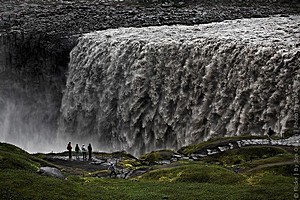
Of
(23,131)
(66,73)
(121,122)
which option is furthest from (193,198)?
(23,131)

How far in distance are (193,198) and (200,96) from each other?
25.6m

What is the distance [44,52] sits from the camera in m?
70.7

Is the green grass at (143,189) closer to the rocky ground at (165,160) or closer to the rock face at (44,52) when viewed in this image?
the rocky ground at (165,160)

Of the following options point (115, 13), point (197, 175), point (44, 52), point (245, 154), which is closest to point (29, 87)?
point (44, 52)

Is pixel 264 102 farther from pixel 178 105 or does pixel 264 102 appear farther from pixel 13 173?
pixel 13 173

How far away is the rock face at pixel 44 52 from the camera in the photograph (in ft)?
226

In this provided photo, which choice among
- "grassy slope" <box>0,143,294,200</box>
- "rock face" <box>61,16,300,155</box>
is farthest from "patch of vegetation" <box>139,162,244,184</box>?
"rock face" <box>61,16,300,155</box>

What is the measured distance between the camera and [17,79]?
72.9 meters

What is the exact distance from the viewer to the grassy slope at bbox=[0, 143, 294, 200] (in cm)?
2181

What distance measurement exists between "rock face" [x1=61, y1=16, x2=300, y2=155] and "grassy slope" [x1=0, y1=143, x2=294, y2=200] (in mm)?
13290

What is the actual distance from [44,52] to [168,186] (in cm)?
5038

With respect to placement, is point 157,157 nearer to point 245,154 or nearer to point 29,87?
point 245,154

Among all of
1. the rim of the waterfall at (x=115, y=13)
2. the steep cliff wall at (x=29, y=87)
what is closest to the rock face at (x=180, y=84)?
the steep cliff wall at (x=29, y=87)

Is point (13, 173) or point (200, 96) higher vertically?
point (200, 96)
